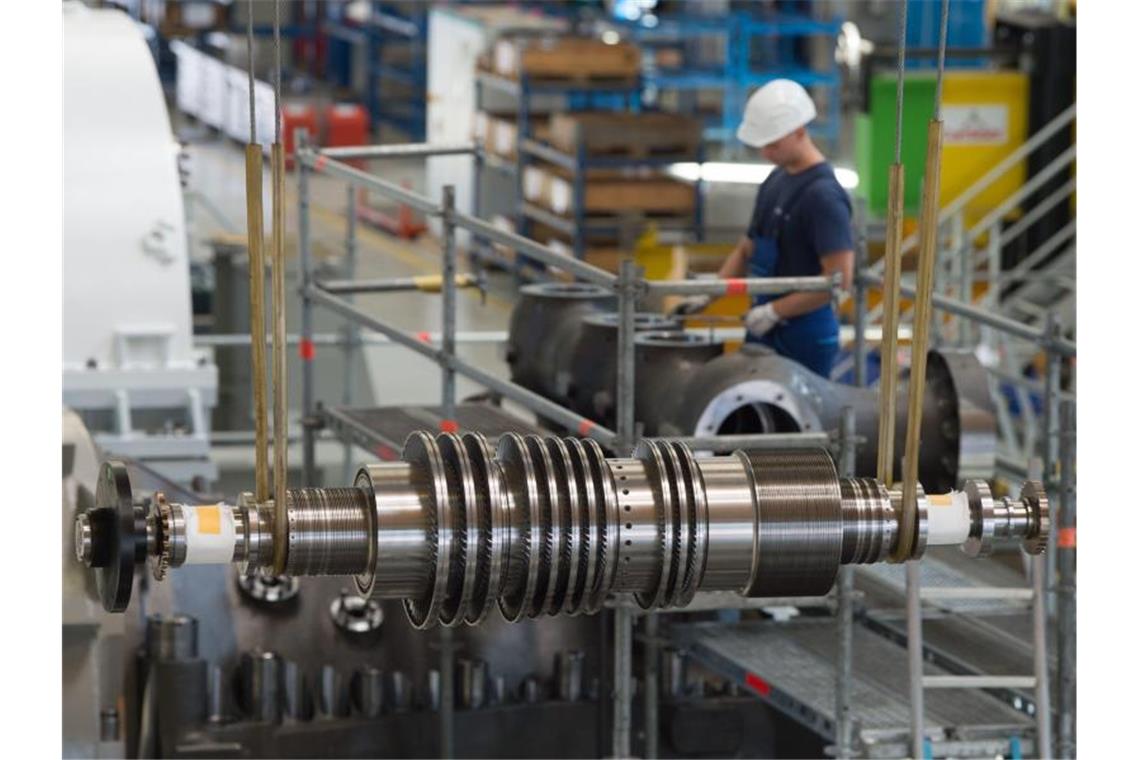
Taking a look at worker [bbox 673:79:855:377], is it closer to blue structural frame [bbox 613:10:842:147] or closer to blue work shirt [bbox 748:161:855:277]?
blue work shirt [bbox 748:161:855:277]

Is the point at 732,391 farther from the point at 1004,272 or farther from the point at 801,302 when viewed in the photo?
the point at 1004,272

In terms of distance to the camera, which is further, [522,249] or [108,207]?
[108,207]

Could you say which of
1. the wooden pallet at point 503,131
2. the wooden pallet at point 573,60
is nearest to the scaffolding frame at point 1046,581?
the wooden pallet at point 573,60

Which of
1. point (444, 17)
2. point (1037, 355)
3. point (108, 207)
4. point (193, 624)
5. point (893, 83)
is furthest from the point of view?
point (444, 17)

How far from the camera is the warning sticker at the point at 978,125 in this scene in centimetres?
1230

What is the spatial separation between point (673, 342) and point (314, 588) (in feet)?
4.30

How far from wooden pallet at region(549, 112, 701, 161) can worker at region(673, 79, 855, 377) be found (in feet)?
23.8

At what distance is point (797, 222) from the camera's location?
6426 mm

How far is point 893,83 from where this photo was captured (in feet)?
40.2

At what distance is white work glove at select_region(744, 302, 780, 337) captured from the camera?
20.2ft

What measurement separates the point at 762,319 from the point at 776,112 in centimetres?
65

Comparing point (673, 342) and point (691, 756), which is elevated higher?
point (673, 342)

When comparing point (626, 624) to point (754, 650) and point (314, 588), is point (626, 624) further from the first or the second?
point (314, 588)

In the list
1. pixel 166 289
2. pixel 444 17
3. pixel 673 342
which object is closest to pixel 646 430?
pixel 673 342
